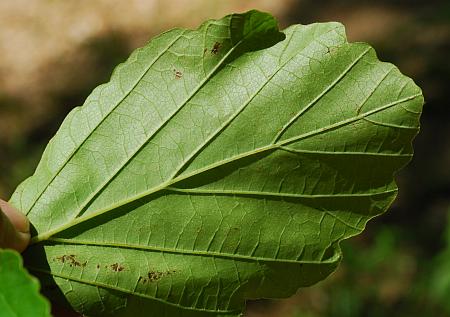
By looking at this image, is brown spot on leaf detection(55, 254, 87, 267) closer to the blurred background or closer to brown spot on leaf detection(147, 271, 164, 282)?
brown spot on leaf detection(147, 271, 164, 282)

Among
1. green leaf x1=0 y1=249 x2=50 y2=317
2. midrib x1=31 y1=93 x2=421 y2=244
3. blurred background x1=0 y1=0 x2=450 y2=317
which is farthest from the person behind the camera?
blurred background x1=0 y1=0 x2=450 y2=317

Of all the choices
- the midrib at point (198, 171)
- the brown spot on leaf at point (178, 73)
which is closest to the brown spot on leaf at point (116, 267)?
the midrib at point (198, 171)

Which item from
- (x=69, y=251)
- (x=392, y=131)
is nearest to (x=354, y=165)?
(x=392, y=131)

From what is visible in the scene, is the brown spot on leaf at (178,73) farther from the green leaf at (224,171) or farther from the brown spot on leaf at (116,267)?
the brown spot on leaf at (116,267)

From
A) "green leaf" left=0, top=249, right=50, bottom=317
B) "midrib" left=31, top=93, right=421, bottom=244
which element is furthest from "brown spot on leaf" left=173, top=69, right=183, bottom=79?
"green leaf" left=0, top=249, right=50, bottom=317

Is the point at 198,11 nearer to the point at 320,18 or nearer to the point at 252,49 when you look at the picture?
the point at 320,18
